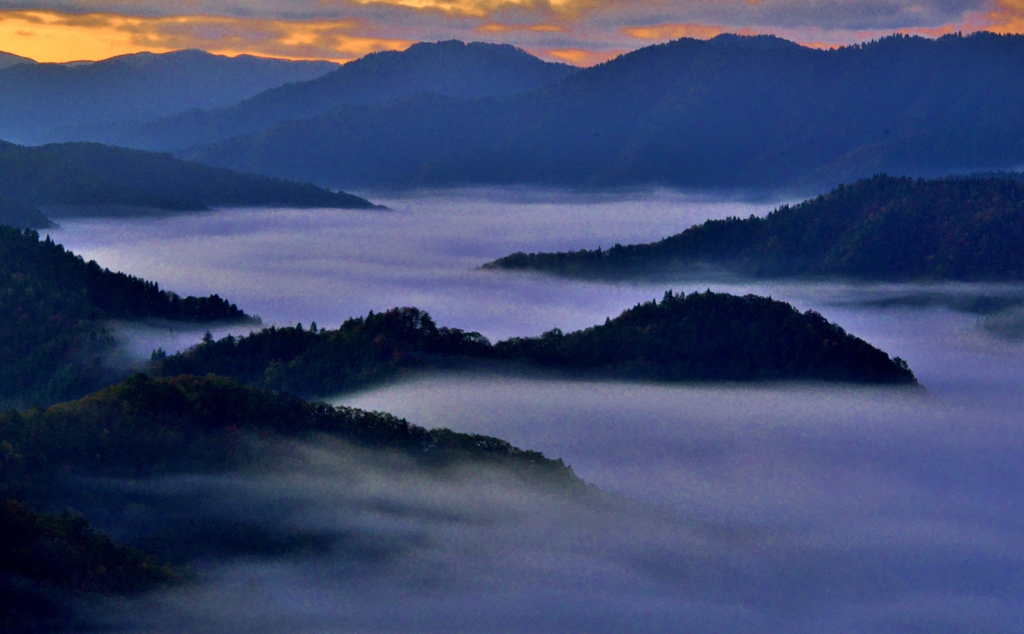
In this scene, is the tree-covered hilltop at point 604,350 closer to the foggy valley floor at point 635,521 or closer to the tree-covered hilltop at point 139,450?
the foggy valley floor at point 635,521

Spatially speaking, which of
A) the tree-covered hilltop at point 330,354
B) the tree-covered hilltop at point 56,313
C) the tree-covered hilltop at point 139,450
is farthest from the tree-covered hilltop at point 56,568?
the tree-covered hilltop at point 56,313

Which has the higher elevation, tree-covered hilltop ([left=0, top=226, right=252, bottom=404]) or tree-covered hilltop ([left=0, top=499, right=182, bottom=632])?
tree-covered hilltop ([left=0, top=226, right=252, bottom=404])

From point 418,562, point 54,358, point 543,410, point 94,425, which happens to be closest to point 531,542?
point 418,562

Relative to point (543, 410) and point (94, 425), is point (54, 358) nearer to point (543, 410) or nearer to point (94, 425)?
point (543, 410)

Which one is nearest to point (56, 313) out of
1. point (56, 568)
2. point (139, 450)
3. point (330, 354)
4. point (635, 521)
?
point (330, 354)

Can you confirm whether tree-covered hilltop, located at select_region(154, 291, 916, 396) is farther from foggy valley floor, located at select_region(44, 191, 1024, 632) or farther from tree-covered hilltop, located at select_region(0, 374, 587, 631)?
tree-covered hilltop, located at select_region(0, 374, 587, 631)

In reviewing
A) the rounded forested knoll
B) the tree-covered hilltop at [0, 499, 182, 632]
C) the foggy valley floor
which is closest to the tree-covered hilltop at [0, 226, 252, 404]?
the foggy valley floor
